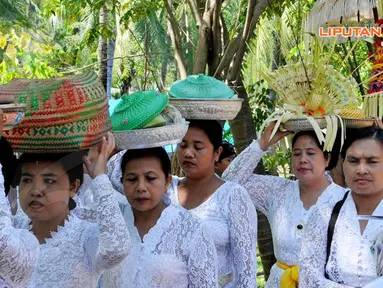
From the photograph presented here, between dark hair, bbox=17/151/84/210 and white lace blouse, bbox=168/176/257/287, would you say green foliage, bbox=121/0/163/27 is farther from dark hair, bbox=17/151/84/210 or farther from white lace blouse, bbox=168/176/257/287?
dark hair, bbox=17/151/84/210

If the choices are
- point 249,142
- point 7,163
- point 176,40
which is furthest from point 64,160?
point 249,142

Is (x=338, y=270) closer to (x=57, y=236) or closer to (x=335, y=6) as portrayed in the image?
(x=57, y=236)

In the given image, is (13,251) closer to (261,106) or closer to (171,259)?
(171,259)

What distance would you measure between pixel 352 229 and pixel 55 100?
1633 millimetres

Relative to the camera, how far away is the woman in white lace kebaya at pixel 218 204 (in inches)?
178

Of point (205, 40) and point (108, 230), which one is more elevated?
point (205, 40)

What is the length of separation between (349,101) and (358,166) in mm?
962

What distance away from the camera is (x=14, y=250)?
2959 millimetres

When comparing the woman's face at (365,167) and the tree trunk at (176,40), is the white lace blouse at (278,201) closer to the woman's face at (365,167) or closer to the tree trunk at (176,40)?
the woman's face at (365,167)

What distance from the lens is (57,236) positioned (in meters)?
3.43

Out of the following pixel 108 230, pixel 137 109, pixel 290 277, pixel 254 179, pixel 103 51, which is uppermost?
pixel 103 51

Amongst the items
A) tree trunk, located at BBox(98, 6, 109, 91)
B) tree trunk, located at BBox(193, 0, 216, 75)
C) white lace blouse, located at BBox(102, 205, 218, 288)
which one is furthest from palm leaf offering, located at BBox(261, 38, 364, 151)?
tree trunk, located at BBox(98, 6, 109, 91)

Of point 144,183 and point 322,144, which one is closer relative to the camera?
point 144,183

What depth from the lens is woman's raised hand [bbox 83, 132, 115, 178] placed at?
3.44 metres
